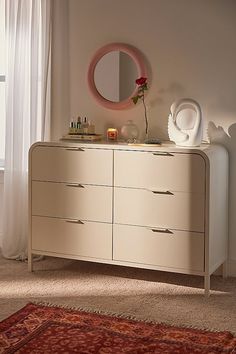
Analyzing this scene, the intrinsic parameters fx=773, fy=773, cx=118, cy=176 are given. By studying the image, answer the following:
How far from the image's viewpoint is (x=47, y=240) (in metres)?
4.96

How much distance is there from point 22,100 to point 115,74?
28.5 inches

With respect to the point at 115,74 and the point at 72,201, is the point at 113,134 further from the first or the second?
the point at 72,201

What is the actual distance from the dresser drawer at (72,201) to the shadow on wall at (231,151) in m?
0.76

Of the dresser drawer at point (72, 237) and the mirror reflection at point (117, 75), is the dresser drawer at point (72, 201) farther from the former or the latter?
the mirror reflection at point (117, 75)

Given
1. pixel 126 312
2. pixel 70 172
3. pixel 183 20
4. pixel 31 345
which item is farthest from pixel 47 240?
pixel 183 20

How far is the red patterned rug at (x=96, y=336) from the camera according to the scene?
370cm

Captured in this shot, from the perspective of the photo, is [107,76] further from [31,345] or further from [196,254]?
[31,345]

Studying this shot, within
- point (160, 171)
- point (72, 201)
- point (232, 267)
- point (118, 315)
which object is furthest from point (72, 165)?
point (232, 267)

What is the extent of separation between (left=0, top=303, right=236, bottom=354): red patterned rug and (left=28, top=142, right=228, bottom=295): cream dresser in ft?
2.20

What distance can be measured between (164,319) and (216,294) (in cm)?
56

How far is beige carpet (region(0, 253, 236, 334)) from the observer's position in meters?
4.22

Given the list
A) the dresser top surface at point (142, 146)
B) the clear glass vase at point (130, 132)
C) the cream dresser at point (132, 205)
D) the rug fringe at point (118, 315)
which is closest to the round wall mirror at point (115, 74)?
the clear glass vase at point (130, 132)

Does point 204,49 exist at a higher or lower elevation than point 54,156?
higher

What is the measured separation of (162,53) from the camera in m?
4.95
